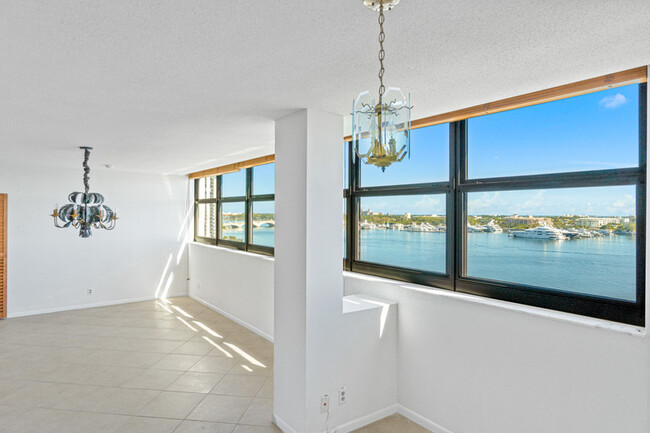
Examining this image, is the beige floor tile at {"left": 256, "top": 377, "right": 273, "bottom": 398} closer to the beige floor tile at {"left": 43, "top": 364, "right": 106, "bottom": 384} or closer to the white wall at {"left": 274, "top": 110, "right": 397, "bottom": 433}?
the white wall at {"left": 274, "top": 110, "right": 397, "bottom": 433}

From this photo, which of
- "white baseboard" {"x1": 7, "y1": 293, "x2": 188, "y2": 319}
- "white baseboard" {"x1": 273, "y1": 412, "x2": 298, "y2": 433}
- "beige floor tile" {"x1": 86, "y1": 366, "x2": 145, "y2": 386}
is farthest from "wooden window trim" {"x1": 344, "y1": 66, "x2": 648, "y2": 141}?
"white baseboard" {"x1": 7, "y1": 293, "x2": 188, "y2": 319}

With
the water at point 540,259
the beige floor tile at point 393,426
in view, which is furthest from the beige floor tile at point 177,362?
the water at point 540,259

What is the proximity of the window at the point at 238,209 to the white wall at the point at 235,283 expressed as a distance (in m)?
0.22

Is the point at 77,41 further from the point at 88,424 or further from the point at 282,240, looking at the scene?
the point at 88,424

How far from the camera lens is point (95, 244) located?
604 centimetres

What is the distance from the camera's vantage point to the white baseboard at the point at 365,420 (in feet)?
8.64

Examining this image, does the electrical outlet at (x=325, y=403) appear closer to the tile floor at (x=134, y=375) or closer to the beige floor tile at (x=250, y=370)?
the tile floor at (x=134, y=375)

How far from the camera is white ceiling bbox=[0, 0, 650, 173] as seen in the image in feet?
4.23

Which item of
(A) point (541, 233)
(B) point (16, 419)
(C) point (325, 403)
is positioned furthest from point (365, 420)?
(B) point (16, 419)

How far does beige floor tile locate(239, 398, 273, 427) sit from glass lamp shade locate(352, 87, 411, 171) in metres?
2.49

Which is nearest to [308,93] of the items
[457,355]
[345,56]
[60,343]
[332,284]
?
[345,56]

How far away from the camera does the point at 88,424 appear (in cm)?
278

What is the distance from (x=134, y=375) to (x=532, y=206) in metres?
3.86

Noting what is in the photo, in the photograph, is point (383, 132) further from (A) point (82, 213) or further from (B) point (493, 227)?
(A) point (82, 213)
